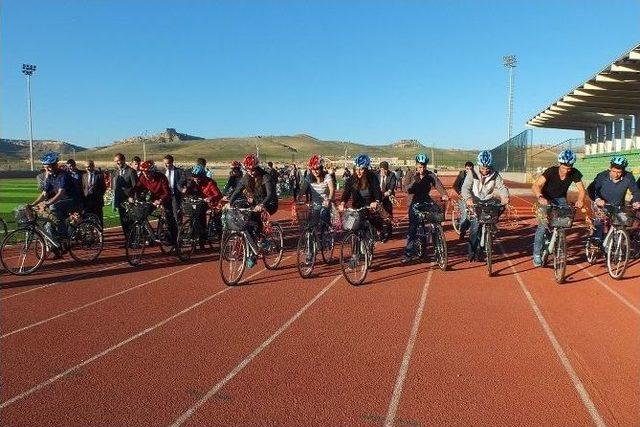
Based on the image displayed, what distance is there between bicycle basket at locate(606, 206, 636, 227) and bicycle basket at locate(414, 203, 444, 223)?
2416 mm

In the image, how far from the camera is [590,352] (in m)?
4.77

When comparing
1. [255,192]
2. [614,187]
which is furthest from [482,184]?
[255,192]

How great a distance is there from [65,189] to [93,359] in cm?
508

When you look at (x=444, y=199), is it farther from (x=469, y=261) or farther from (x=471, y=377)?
(x=471, y=377)

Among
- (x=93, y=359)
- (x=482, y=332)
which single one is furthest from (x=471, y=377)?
(x=93, y=359)

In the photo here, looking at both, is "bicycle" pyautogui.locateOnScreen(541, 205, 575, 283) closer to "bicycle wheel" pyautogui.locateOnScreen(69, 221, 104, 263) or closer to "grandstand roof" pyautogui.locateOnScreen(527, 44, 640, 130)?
"bicycle wheel" pyautogui.locateOnScreen(69, 221, 104, 263)

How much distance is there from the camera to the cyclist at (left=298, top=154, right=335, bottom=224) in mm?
8303

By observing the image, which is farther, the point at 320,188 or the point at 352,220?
the point at 320,188

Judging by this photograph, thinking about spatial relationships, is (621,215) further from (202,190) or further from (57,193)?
(57,193)

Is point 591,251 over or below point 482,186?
below

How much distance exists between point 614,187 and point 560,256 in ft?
5.69

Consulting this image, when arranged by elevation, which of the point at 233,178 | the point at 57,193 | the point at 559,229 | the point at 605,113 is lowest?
the point at 559,229

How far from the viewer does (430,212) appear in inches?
340

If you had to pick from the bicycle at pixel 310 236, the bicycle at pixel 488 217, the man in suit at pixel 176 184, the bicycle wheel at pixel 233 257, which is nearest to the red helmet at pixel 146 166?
the man in suit at pixel 176 184
